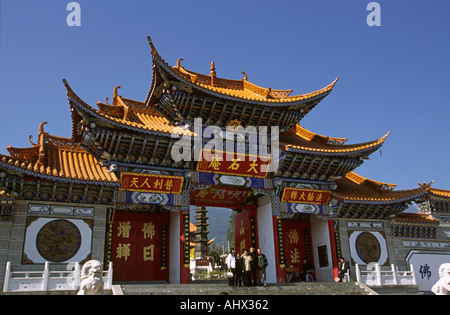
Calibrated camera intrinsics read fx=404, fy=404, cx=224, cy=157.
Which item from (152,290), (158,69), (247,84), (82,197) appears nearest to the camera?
(152,290)

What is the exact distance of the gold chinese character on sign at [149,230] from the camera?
1577 centimetres

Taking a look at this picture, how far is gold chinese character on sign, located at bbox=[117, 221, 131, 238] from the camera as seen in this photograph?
15.4m

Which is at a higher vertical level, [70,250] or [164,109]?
[164,109]

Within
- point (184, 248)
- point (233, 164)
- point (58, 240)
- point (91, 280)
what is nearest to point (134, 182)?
point (184, 248)

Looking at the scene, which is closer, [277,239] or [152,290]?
[152,290]

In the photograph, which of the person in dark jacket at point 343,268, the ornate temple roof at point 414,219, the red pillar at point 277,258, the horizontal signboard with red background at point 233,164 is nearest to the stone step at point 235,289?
the person in dark jacket at point 343,268

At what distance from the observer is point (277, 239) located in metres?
15.8

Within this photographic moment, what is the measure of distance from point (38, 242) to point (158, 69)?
6934 mm

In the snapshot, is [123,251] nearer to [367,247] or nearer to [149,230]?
[149,230]

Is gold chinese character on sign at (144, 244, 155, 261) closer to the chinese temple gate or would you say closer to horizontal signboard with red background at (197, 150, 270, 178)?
the chinese temple gate

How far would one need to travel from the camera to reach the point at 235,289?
11.5 metres

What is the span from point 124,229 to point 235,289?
5.83m

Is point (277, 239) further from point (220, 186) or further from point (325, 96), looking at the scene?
point (325, 96)

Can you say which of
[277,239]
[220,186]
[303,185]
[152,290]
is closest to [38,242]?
[152,290]
